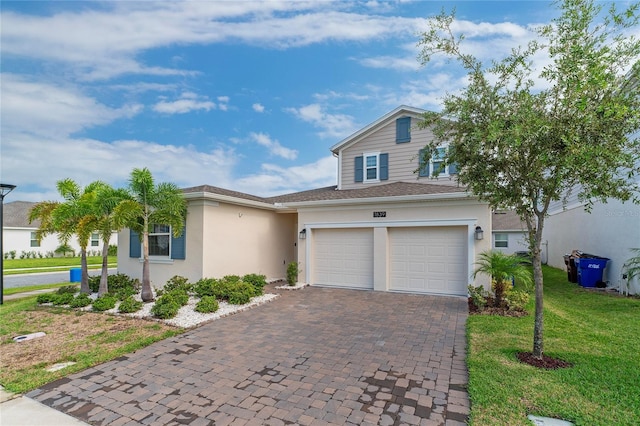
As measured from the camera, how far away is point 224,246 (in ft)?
35.9

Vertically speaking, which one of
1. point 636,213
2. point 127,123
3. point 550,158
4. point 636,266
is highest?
point 127,123

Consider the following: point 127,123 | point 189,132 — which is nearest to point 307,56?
point 189,132

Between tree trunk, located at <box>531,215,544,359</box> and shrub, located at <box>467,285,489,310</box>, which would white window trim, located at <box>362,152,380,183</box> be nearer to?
shrub, located at <box>467,285,489,310</box>

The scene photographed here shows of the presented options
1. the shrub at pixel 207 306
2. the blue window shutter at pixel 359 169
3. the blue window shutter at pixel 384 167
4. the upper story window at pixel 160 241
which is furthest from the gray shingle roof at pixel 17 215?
the blue window shutter at pixel 384 167

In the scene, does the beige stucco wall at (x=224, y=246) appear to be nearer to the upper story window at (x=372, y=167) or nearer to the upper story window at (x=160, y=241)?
the upper story window at (x=160, y=241)

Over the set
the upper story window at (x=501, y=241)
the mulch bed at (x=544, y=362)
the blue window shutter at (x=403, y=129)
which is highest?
the blue window shutter at (x=403, y=129)

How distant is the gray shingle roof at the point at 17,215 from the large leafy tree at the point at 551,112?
32.4 m

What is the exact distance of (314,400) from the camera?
3672 mm

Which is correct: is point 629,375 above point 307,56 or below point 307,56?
below

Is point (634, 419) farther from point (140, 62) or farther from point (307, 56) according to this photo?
point (140, 62)

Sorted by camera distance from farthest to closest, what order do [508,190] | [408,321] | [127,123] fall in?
[127,123] < [408,321] < [508,190]

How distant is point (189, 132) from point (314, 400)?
48.2 ft

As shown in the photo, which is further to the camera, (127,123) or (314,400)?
(127,123)

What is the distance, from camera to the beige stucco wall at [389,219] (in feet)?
30.5
